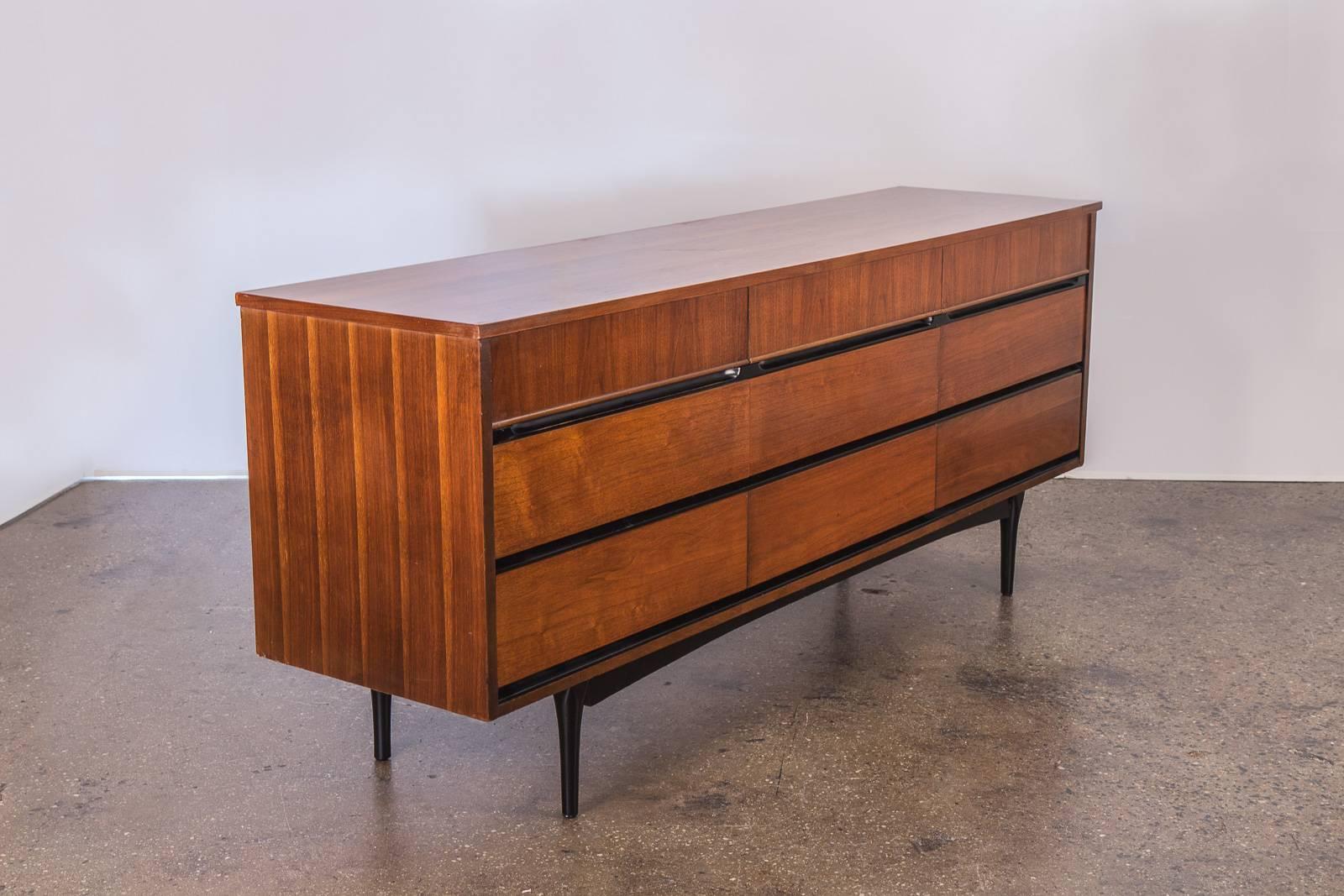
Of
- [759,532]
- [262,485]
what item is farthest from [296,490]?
[759,532]

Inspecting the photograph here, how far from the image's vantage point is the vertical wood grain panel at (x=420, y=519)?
2.24 metres

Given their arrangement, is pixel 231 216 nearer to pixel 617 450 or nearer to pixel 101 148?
pixel 101 148

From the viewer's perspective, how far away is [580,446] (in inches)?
93.0

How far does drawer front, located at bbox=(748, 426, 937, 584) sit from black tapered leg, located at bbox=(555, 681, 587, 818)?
42cm

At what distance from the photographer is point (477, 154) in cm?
471

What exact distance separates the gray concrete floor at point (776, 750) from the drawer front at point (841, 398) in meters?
0.59

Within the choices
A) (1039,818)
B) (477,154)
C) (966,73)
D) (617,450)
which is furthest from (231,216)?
(1039,818)

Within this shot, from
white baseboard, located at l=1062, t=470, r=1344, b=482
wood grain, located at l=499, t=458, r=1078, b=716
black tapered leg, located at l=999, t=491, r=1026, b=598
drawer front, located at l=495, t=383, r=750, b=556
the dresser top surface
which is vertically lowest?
white baseboard, located at l=1062, t=470, r=1344, b=482

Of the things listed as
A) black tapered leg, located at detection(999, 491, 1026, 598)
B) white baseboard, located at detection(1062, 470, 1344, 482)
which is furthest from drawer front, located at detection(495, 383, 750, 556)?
white baseboard, located at detection(1062, 470, 1344, 482)

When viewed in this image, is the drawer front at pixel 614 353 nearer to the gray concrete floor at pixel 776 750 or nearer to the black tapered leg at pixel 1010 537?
the gray concrete floor at pixel 776 750

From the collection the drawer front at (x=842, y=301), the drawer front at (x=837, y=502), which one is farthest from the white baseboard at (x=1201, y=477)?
the drawer front at (x=842, y=301)

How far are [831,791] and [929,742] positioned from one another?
0.30 meters

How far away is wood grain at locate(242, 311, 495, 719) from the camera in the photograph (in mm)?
2236

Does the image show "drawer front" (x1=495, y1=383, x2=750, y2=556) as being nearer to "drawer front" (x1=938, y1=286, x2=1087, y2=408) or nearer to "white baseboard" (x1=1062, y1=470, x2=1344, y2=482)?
"drawer front" (x1=938, y1=286, x2=1087, y2=408)
